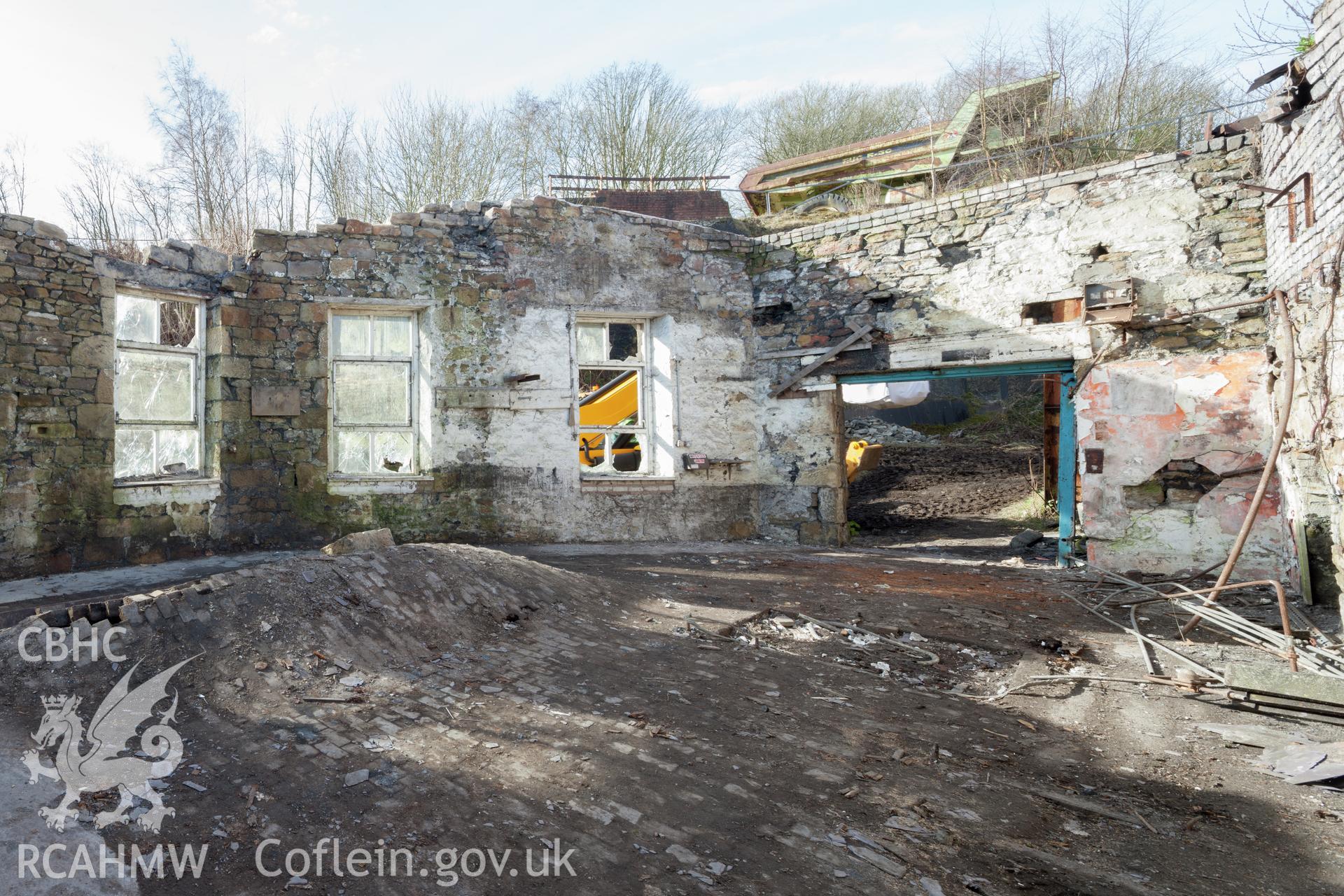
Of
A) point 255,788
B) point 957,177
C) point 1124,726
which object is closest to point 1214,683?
point 1124,726

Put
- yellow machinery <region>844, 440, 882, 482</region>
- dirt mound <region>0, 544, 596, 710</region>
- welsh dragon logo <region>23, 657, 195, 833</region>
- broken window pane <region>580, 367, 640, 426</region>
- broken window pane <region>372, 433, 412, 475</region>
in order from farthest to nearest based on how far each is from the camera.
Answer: yellow machinery <region>844, 440, 882, 482</region>, broken window pane <region>580, 367, 640, 426</region>, broken window pane <region>372, 433, 412, 475</region>, dirt mound <region>0, 544, 596, 710</region>, welsh dragon logo <region>23, 657, 195, 833</region>

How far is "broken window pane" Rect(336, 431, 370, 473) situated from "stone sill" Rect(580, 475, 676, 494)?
7.56ft

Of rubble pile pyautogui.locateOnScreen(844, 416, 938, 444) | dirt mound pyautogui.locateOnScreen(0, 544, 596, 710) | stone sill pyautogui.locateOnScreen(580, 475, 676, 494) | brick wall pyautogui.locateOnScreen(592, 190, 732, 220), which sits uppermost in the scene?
brick wall pyautogui.locateOnScreen(592, 190, 732, 220)

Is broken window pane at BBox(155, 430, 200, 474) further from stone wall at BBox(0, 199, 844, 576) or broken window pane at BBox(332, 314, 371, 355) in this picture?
broken window pane at BBox(332, 314, 371, 355)

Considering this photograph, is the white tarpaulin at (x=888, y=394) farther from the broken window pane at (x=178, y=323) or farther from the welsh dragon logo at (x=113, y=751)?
the welsh dragon logo at (x=113, y=751)

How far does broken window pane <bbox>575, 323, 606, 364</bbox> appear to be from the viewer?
8898 millimetres

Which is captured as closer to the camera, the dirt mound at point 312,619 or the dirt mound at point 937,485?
the dirt mound at point 312,619

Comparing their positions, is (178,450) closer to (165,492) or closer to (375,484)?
(165,492)

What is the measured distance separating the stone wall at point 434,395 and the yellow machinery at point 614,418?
1.65 feet

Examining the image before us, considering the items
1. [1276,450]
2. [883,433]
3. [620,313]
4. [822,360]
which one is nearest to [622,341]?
[620,313]

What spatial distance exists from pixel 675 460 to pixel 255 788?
20.9 feet

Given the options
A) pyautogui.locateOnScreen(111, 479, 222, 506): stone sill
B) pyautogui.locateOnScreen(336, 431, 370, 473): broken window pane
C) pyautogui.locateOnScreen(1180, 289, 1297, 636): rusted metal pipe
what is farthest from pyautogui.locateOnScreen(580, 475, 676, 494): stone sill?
pyautogui.locateOnScreen(1180, 289, 1297, 636): rusted metal pipe

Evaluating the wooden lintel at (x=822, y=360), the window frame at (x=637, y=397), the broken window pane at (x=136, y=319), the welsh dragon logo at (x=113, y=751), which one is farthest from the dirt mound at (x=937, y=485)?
the welsh dragon logo at (x=113, y=751)

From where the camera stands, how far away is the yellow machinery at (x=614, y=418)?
9398 mm
